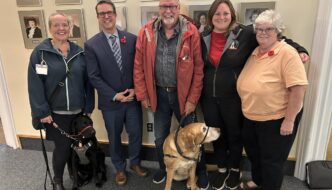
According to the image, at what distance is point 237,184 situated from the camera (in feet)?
7.43

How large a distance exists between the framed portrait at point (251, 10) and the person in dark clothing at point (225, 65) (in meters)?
0.24

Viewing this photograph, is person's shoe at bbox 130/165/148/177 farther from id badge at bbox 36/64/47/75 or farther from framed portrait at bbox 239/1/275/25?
framed portrait at bbox 239/1/275/25

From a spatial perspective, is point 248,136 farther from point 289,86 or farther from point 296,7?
point 296,7

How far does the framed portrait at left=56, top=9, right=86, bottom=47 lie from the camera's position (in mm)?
2357

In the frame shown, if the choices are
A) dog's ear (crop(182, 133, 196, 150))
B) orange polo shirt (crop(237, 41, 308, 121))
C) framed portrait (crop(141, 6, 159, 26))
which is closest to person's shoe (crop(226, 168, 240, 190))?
dog's ear (crop(182, 133, 196, 150))

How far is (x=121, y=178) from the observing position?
237 cm

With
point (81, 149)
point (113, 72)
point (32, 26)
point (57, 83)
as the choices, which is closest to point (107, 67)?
point (113, 72)

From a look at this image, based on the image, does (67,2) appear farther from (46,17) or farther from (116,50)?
(116,50)

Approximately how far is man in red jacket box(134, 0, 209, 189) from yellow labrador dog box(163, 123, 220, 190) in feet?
0.60

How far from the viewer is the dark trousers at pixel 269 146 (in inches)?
68.5

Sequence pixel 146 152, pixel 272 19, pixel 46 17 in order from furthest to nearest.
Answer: pixel 146 152
pixel 46 17
pixel 272 19

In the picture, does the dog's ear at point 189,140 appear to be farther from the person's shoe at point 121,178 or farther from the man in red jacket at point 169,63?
the person's shoe at point 121,178

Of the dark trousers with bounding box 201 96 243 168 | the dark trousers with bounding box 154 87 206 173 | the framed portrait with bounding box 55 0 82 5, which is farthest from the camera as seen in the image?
the framed portrait with bounding box 55 0 82 5

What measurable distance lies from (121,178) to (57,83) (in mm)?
1018
